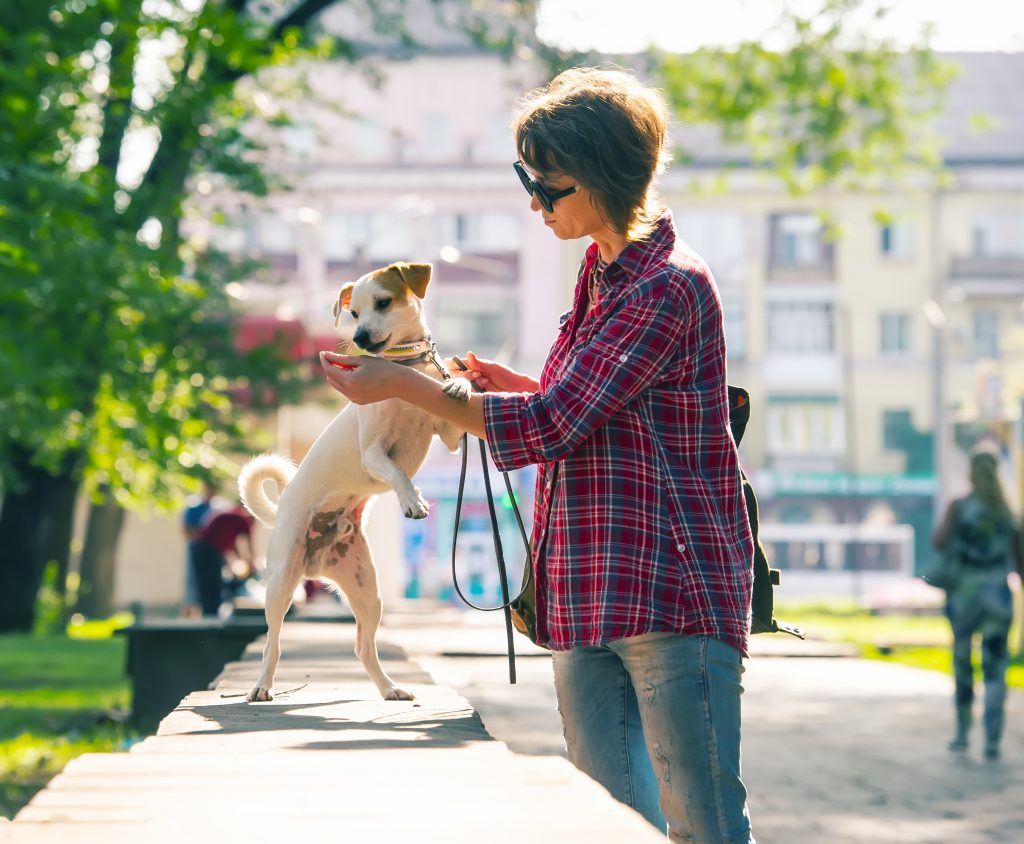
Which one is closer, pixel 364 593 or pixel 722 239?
pixel 364 593

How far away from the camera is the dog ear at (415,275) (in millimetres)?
4496

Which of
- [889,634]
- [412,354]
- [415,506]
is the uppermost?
[412,354]

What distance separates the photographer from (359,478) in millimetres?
4609

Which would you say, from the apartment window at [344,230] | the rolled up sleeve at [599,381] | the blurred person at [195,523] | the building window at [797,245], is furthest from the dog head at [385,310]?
the building window at [797,245]

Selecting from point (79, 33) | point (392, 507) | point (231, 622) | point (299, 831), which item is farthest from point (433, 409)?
point (392, 507)

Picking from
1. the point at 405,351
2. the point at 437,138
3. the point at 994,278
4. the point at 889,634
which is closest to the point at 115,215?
the point at 405,351

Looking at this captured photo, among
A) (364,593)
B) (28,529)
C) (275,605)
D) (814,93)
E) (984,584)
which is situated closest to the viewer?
(275,605)

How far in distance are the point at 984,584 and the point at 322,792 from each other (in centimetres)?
849

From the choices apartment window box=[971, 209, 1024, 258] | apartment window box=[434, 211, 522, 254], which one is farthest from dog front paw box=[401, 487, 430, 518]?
apartment window box=[971, 209, 1024, 258]

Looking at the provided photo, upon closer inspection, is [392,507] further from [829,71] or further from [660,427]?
[660,427]

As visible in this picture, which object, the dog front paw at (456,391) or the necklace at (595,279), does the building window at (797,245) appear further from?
the dog front paw at (456,391)

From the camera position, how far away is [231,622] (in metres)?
11.3

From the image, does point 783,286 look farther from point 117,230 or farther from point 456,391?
point 456,391

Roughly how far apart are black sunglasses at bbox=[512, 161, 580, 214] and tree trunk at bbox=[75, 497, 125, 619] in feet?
95.1
